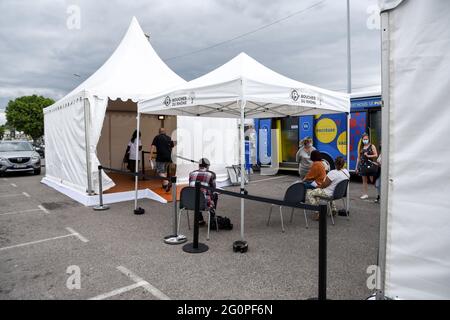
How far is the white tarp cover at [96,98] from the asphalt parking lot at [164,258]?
181cm

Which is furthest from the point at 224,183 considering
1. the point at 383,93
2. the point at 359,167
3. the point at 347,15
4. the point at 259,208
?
the point at 347,15

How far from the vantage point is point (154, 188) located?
338 inches

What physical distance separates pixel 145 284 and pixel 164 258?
0.76 m

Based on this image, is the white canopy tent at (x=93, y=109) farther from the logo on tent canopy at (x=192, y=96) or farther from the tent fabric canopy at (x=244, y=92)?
the logo on tent canopy at (x=192, y=96)

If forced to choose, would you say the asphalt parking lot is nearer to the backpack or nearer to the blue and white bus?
the backpack

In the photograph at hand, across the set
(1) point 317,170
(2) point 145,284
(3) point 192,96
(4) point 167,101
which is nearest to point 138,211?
(4) point 167,101

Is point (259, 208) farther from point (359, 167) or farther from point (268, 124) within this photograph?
point (268, 124)

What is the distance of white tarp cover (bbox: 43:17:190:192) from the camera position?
25.4ft

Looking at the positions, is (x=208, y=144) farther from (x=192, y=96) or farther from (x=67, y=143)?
(x=192, y=96)

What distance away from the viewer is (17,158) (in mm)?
13953

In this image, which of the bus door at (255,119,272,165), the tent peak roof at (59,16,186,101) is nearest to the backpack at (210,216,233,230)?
the tent peak roof at (59,16,186,101)

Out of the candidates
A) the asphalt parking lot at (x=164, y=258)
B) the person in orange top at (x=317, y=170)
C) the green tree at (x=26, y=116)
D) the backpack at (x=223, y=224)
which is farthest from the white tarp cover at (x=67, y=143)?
the green tree at (x=26, y=116)

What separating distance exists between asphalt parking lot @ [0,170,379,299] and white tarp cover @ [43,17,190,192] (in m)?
1.81

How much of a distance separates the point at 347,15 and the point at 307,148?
43.3 feet
